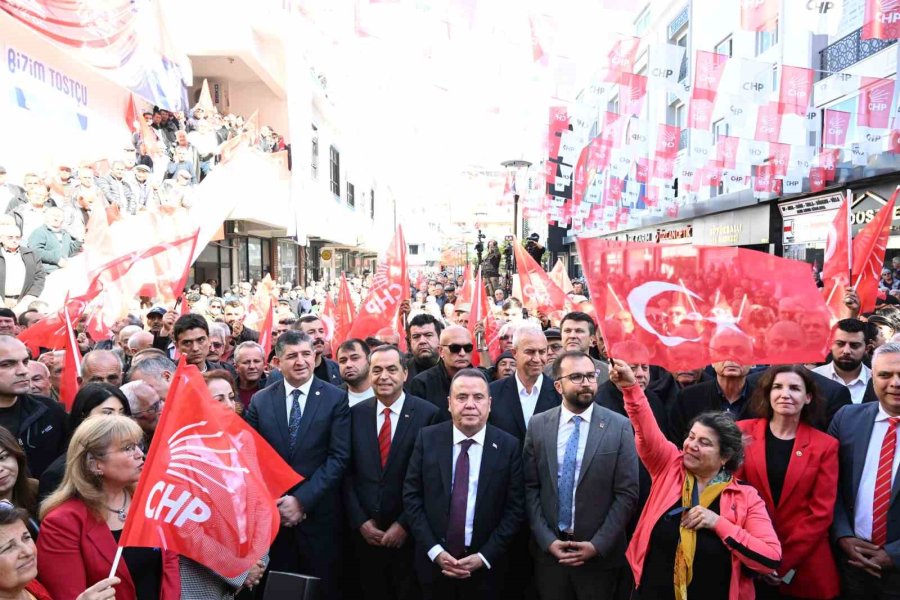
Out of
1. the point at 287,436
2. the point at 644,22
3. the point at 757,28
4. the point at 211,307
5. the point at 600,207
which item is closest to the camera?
the point at 287,436

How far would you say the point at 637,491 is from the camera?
14.3ft

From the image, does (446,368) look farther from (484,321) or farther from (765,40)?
(765,40)

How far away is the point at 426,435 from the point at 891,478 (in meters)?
2.69

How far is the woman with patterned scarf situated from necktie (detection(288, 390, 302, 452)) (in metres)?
2.32

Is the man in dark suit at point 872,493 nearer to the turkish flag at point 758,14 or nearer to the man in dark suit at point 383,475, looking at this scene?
the man in dark suit at point 383,475

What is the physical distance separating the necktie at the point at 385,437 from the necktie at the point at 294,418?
0.58 metres

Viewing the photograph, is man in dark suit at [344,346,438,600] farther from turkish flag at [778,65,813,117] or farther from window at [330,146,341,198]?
window at [330,146,341,198]

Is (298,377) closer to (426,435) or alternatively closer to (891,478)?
(426,435)

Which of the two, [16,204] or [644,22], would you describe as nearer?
[16,204]

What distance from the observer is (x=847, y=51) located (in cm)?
1825

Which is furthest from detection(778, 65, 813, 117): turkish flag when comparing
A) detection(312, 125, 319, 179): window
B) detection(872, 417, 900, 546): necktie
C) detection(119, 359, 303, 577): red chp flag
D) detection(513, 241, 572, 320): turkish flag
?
detection(312, 125, 319, 179): window

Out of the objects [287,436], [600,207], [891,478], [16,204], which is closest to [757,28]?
[891,478]

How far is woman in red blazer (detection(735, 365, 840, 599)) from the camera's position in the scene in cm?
397

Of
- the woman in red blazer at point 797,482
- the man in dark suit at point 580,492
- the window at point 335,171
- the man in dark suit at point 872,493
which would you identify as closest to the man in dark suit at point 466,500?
the man in dark suit at point 580,492
